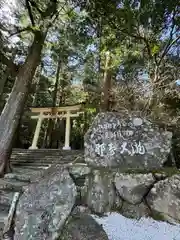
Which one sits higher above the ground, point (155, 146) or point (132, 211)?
point (155, 146)

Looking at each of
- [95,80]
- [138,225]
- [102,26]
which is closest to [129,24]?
[102,26]

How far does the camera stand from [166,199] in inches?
95.3

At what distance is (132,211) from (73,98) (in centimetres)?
1323

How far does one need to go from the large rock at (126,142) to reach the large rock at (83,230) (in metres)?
0.64

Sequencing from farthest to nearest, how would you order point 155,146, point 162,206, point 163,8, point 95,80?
point 95,80
point 163,8
point 155,146
point 162,206

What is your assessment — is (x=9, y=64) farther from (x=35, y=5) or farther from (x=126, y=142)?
(x=126, y=142)

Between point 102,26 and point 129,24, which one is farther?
point 102,26

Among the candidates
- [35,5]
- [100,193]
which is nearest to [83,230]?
[100,193]

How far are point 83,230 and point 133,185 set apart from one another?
680mm

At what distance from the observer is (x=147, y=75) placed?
9.42 m

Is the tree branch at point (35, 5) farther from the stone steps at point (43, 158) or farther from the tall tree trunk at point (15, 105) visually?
the stone steps at point (43, 158)

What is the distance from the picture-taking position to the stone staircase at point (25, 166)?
14.3ft

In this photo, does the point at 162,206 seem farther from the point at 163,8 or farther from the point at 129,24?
the point at 129,24

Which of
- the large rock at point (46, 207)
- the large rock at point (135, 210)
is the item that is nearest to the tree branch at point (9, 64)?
the large rock at point (46, 207)
